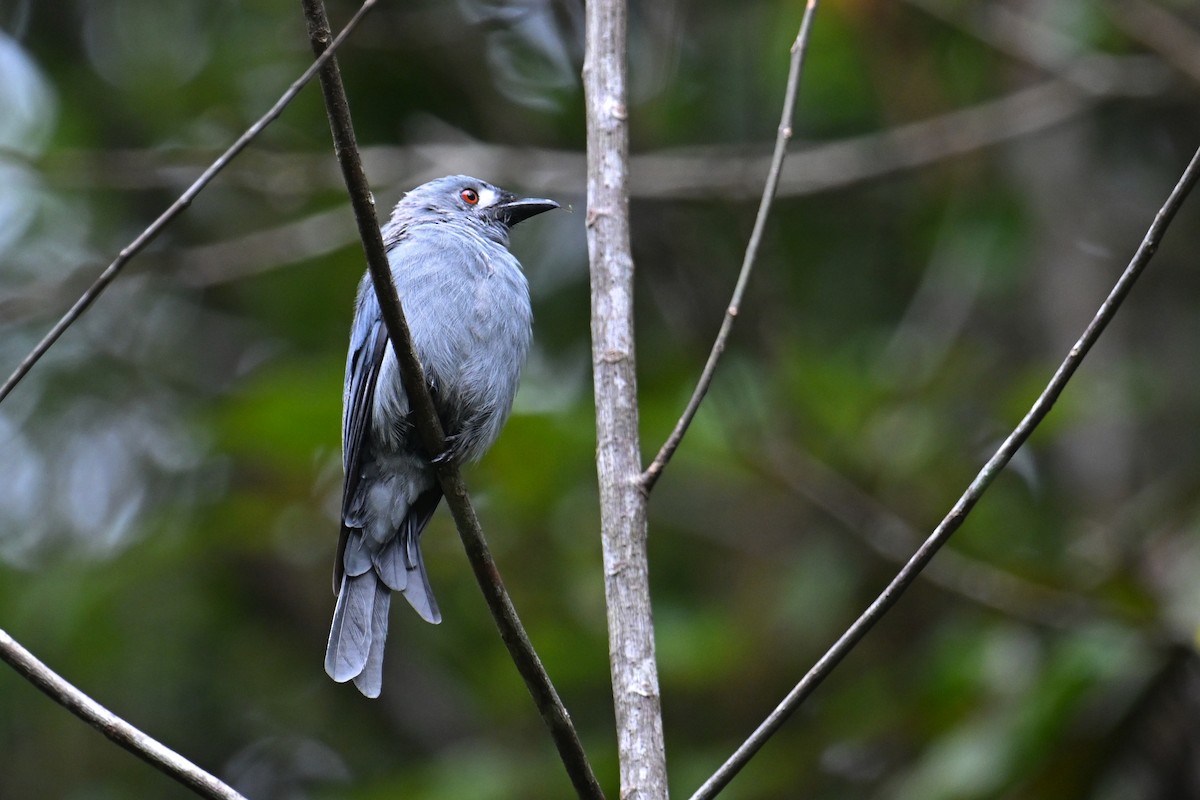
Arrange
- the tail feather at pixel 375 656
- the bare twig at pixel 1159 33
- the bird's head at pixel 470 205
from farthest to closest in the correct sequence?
the bare twig at pixel 1159 33 < the bird's head at pixel 470 205 < the tail feather at pixel 375 656

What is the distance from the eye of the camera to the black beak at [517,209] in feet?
16.6

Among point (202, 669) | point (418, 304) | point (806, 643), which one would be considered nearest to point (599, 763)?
point (806, 643)

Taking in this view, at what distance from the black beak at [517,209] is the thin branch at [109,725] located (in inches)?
122

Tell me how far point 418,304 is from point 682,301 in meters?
2.80

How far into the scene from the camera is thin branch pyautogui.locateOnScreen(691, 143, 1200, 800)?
229 centimetres

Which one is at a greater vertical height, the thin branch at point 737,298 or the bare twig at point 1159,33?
the bare twig at point 1159,33

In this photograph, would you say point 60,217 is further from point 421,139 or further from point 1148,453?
point 1148,453

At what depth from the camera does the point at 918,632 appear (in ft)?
20.9

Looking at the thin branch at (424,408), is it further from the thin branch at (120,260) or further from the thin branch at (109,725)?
the thin branch at (109,725)

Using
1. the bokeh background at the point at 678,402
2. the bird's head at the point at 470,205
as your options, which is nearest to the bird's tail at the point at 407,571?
the bird's head at the point at 470,205

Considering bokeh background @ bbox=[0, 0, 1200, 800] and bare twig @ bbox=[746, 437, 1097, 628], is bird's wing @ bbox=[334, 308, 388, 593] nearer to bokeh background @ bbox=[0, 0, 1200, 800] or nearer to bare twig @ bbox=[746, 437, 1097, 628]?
bokeh background @ bbox=[0, 0, 1200, 800]

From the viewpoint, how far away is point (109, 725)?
234 centimetres

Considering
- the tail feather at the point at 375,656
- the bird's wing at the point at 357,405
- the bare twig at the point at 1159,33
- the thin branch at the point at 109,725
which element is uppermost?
the bare twig at the point at 1159,33

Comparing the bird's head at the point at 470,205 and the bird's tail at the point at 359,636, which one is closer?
the bird's tail at the point at 359,636
